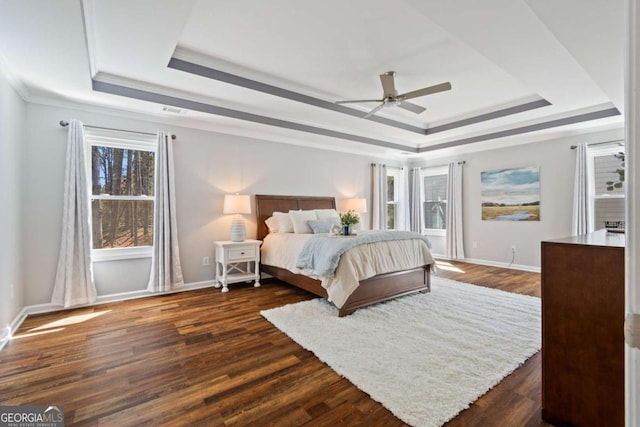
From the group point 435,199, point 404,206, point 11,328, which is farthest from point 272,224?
point 435,199

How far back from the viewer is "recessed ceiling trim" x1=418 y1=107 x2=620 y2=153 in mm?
4078

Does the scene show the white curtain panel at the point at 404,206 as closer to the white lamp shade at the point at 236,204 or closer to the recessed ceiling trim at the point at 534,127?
the recessed ceiling trim at the point at 534,127

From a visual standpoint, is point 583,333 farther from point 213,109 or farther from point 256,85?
point 213,109

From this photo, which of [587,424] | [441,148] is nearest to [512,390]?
[587,424]

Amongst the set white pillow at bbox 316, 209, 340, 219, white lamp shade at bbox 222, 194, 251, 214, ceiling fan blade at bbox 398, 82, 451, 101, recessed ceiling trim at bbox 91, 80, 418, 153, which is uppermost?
Answer: recessed ceiling trim at bbox 91, 80, 418, 153

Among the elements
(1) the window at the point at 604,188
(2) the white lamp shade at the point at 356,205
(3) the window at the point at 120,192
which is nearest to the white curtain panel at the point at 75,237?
(3) the window at the point at 120,192

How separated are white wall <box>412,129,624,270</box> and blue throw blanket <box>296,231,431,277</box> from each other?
114 inches

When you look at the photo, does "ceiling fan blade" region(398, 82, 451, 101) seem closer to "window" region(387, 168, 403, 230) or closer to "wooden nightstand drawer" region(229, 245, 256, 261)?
"wooden nightstand drawer" region(229, 245, 256, 261)

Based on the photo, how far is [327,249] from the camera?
3275 millimetres

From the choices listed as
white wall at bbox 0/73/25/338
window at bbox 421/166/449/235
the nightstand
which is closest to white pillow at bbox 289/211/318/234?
the nightstand

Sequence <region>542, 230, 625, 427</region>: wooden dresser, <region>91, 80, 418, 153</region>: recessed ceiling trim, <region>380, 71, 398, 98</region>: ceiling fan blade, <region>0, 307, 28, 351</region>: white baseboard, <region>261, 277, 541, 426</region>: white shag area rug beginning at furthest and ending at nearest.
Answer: <region>91, 80, 418, 153</region>: recessed ceiling trim → <region>380, 71, 398, 98</region>: ceiling fan blade → <region>0, 307, 28, 351</region>: white baseboard → <region>261, 277, 541, 426</region>: white shag area rug → <region>542, 230, 625, 427</region>: wooden dresser

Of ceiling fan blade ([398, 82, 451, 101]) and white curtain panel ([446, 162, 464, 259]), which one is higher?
ceiling fan blade ([398, 82, 451, 101])

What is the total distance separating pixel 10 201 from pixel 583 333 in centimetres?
455

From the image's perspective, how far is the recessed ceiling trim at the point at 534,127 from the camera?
161 inches
